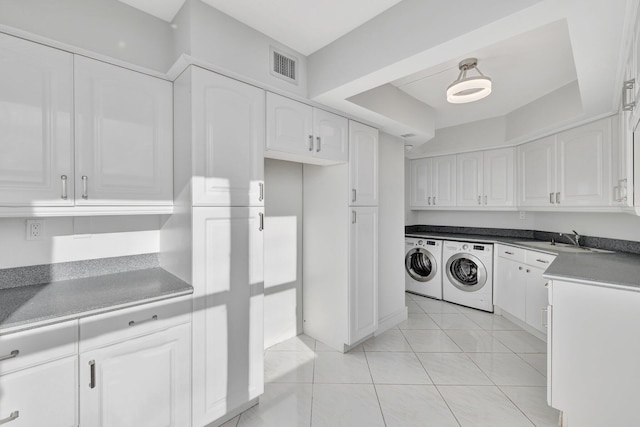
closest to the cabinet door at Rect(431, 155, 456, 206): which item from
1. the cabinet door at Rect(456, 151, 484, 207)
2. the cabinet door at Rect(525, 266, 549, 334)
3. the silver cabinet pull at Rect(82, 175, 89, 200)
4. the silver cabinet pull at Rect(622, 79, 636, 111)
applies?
the cabinet door at Rect(456, 151, 484, 207)

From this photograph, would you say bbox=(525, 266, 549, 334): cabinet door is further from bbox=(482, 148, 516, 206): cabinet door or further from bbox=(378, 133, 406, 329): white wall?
bbox=(378, 133, 406, 329): white wall

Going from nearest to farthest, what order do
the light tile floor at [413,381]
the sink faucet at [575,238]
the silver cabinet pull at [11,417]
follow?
the silver cabinet pull at [11,417] → the light tile floor at [413,381] → the sink faucet at [575,238]

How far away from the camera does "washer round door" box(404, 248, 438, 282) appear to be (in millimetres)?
4199

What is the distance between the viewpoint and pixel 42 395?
1.19 m

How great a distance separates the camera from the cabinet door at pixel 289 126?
2.00m

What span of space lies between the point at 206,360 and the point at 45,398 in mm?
693

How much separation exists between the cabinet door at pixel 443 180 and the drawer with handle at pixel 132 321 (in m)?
3.87

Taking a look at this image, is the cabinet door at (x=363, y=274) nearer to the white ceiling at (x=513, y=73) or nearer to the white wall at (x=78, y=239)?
the white ceiling at (x=513, y=73)

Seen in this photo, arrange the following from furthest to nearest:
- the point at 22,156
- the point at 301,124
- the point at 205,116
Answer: the point at 301,124
the point at 205,116
the point at 22,156

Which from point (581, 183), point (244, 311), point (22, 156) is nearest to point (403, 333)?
point (244, 311)

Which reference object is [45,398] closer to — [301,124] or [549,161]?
[301,124]

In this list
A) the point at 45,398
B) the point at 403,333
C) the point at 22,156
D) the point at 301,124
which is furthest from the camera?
the point at 403,333

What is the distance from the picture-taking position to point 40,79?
1424 millimetres

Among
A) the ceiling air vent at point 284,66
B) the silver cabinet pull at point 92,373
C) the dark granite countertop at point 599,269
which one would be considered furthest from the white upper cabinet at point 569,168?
the silver cabinet pull at point 92,373
